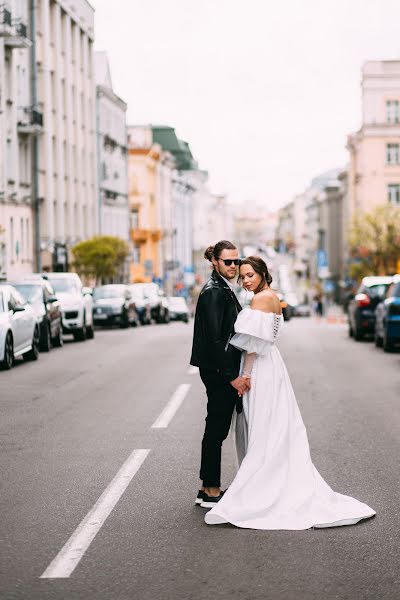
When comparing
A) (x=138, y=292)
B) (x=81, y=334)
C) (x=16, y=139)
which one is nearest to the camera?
(x=81, y=334)

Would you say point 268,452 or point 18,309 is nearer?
point 268,452

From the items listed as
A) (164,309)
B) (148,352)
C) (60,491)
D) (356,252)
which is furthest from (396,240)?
(60,491)

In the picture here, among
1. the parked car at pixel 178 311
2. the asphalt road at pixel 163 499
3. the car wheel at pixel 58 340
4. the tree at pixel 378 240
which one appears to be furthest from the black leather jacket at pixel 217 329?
the tree at pixel 378 240

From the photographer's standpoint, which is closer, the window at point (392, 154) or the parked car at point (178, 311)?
the parked car at point (178, 311)

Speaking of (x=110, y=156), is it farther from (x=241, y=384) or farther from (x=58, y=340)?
(x=241, y=384)

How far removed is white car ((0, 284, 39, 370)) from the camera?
20828 mm

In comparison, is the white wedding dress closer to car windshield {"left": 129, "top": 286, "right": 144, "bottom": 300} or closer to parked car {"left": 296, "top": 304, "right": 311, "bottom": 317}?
car windshield {"left": 129, "top": 286, "right": 144, "bottom": 300}

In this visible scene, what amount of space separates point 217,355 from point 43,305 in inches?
745

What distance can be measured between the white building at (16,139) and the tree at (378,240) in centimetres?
2760

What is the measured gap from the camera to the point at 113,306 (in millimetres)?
40688

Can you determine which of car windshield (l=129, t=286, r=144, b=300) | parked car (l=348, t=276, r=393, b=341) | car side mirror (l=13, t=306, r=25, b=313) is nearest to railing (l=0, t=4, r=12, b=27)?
car windshield (l=129, t=286, r=144, b=300)

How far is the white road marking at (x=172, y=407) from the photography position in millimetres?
12742

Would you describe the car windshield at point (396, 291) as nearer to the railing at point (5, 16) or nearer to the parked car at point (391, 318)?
the parked car at point (391, 318)

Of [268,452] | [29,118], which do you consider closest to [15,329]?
[268,452]
